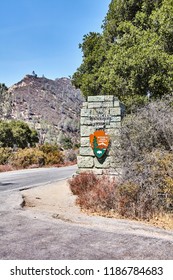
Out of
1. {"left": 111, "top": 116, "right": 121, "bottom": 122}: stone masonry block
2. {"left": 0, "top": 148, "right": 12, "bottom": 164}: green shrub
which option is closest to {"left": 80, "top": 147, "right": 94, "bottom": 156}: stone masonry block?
{"left": 111, "top": 116, "right": 121, "bottom": 122}: stone masonry block

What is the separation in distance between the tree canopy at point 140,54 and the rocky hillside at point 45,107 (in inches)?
1851

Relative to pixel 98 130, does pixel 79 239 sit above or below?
below

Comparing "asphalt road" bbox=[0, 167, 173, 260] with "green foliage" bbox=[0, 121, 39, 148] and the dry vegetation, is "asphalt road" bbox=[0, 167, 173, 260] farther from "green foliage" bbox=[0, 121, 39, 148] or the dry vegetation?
"green foliage" bbox=[0, 121, 39, 148]

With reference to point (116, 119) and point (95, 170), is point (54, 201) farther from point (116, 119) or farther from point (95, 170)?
point (116, 119)

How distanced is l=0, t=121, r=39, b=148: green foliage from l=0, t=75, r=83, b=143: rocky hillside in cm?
958

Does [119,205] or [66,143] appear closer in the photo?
[119,205]

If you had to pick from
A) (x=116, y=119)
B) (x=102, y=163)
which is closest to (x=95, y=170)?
(x=102, y=163)

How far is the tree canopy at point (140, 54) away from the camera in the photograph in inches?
554

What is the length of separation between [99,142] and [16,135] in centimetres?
4024

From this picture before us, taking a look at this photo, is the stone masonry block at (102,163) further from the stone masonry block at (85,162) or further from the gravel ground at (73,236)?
the gravel ground at (73,236)

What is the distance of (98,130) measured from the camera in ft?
37.3
